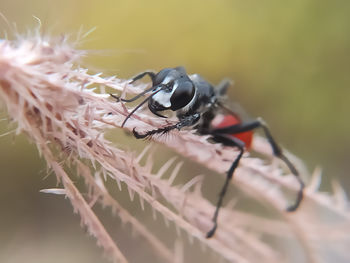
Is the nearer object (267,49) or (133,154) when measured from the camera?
(133,154)

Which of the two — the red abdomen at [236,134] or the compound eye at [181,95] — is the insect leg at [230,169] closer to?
the red abdomen at [236,134]

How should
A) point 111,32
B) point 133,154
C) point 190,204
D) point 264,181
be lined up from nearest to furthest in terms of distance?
1. point 133,154
2. point 190,204
3. point 264,181
4. point 111,32

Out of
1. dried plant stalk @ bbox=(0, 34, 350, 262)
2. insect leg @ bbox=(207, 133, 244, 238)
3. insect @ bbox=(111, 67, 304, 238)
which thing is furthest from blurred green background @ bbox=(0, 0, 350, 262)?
dried plant stalk @ bbox=(0, 34, 350, 262)

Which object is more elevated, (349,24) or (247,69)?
(349,24)

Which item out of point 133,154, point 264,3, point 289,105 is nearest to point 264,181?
point 133,154

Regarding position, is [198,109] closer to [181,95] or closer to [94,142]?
[181,95]

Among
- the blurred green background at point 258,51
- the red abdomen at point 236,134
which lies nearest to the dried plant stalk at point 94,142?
the red abdomen at point 236,134

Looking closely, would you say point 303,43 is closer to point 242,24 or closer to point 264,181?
point 242,24
